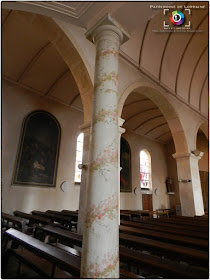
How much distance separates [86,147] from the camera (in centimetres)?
433

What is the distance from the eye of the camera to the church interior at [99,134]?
6.41 ft

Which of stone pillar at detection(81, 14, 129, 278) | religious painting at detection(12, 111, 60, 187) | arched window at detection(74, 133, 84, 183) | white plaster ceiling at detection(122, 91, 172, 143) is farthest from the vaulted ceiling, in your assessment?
stone pillar at detection(81, 14, 129, 278)

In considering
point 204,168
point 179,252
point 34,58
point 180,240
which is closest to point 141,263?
point 179,252

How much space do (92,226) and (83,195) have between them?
2.23 metres

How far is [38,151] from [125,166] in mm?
5325

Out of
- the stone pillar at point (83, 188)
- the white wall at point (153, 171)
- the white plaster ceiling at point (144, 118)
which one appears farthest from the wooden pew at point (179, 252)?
the white wall at point (153, 171)

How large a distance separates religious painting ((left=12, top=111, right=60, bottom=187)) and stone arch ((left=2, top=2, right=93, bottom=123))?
3.58 m

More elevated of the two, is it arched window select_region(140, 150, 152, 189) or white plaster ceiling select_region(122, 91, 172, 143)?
white plaster ceiling select_region(122, 91, 172, 143)

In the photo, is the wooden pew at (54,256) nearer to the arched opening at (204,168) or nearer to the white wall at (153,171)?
the white wall at (153,171)

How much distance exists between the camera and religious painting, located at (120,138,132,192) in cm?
1036

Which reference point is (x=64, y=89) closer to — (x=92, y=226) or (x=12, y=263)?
(x=12, y=263)

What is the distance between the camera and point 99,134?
2.02m

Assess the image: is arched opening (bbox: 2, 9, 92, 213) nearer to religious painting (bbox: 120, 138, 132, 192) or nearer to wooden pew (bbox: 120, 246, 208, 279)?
wooden pew (bbox: 120, 246, 208, 279)

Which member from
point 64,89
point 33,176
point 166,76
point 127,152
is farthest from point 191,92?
point 33,176
